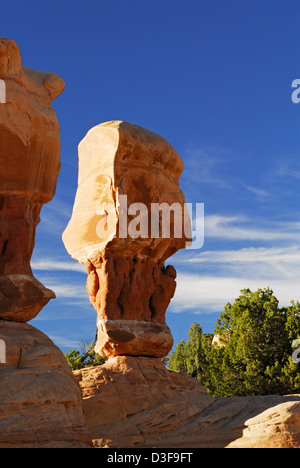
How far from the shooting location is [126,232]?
1416cm

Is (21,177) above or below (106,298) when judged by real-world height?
above

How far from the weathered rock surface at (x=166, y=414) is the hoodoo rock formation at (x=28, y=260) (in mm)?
2649

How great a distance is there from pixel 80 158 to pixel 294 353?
39.1 feet

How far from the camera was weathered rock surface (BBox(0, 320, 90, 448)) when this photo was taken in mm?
8695

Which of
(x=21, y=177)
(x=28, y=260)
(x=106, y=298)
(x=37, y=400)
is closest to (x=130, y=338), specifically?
(x=106, y=298)

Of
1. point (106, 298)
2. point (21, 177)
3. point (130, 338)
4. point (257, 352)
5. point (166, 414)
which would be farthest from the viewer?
point (257, 352)

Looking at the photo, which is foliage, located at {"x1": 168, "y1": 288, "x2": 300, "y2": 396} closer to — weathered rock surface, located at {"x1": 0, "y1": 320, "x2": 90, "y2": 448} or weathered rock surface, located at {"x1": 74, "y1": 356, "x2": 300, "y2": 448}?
weathered rock surface, located at {"x1": 74, "y1": 356, "x2": 300, "y2": 448}

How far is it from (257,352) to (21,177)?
49.5 ft

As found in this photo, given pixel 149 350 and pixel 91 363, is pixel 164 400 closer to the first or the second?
pixel 149 350

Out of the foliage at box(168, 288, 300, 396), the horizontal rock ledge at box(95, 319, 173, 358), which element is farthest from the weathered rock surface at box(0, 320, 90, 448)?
the foliage at box(168, 288, 300, 396)

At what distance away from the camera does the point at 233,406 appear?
13.5 metres

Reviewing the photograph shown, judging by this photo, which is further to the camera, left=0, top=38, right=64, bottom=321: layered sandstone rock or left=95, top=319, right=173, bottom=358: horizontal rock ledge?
left=95, top=319, right=173, bottom=358: horizontal rock ledge

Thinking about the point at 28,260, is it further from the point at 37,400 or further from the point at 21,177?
the point at 37,400
